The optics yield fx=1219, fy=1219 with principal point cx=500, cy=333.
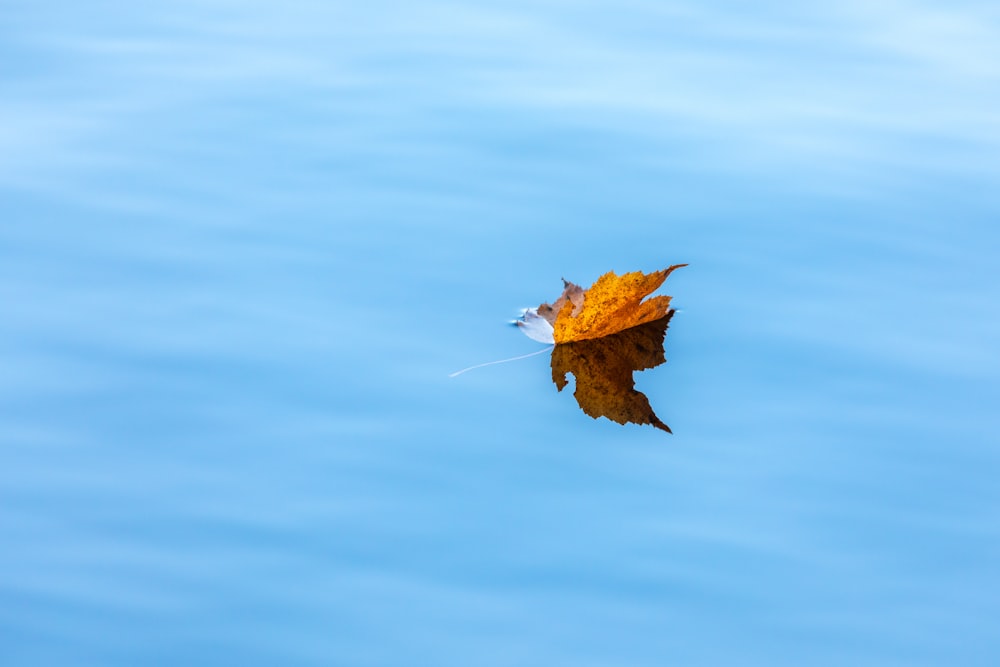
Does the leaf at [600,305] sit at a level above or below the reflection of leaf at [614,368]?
above

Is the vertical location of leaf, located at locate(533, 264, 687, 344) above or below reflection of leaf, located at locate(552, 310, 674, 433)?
above

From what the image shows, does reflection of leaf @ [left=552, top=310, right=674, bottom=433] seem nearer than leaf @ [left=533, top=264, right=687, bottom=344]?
Yes

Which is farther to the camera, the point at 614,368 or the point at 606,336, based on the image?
the point at 606,336

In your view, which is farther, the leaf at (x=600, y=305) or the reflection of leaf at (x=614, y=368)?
the leaf at (x=600, y=305)

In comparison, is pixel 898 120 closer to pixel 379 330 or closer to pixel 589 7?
pixel 589 7

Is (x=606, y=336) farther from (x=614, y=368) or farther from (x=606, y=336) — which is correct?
(x=614, y=368)

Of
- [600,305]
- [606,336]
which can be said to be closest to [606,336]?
[606,336]
